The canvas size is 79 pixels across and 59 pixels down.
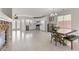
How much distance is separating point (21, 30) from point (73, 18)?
1219 millimetres

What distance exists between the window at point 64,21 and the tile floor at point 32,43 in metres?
0.36

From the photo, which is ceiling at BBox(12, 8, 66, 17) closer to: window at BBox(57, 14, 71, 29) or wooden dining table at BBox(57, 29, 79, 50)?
window at BBox(57, 14, 71, 29)

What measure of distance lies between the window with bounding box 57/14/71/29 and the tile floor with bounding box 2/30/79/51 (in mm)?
363

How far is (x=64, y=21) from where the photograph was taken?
110 inches

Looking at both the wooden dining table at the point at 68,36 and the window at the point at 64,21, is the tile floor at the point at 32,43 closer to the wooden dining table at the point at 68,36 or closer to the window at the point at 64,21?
the wooden dining table at the point at 68,36

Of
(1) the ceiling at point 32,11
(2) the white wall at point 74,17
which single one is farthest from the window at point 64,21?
(1) the ceiling at point 32,11

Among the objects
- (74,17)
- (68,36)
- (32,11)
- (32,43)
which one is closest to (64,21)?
(74,17)

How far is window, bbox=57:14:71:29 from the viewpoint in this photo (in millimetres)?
2750

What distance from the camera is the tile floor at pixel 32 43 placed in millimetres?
2771

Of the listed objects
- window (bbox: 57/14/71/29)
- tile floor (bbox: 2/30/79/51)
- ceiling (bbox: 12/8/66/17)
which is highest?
ceiling (bbox: 12/8/66/17)

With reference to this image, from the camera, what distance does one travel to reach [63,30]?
2771 millimetres

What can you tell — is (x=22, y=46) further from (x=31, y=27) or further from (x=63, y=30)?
(x=63, y=30)

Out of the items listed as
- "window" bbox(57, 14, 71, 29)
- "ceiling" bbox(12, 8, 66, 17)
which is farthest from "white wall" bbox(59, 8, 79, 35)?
"ceiling" bbox(12, 8, 66, 17)
